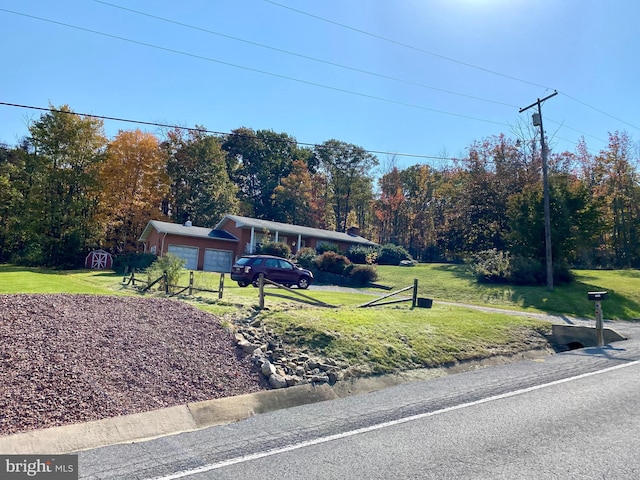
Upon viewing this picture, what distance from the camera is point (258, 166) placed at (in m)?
62.5

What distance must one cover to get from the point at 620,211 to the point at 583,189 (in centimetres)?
2173

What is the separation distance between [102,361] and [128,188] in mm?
39277

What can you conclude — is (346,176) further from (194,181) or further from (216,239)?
(216,239)

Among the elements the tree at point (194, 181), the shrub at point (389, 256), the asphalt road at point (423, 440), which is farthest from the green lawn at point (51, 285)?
the tree at point (194, 181)

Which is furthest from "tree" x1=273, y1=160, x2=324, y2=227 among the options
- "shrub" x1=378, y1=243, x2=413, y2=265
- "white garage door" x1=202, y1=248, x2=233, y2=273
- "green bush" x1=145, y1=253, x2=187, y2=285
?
"green bush" x1=145, y1=253, x2=187, y2=285

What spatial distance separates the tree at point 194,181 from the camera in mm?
48594

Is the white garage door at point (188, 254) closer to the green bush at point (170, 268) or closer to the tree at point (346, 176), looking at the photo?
the green bush at point (170, 268)

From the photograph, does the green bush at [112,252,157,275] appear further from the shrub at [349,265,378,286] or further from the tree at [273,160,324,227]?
the tree at [273,160,324,227]

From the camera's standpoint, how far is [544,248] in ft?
85.7

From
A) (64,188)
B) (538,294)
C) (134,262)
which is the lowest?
(538,294)

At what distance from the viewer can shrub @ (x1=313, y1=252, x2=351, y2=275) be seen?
28.6 m

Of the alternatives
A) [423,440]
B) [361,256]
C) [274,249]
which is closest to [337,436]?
[423,440]

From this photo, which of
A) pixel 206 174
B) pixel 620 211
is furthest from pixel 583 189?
pixel 206 174

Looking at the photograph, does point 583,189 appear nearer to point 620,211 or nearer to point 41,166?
point 620,211
